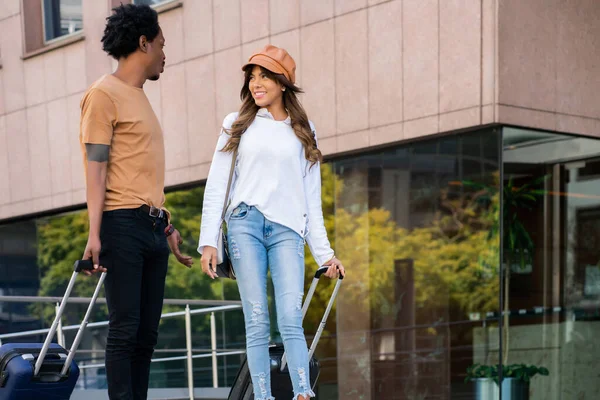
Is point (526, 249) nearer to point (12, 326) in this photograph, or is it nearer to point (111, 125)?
point (111, 125)

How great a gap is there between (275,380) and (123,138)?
1.48m

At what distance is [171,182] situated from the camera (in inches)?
523

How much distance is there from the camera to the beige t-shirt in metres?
4.62

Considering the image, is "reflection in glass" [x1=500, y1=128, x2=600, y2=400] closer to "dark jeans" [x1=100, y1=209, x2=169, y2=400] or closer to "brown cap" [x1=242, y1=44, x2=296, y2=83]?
"brown cap" [x1=242, y1=44, x2=296, y2=83]

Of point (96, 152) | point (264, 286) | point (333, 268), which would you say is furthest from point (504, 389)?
point (96, 152)

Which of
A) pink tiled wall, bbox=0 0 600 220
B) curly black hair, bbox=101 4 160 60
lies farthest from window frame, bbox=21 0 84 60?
curly black hair, bbox=101 4 160 60

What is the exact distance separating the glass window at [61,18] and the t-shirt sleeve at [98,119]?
406 inches

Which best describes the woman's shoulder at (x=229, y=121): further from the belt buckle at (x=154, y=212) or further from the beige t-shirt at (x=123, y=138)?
the belt buckle at (x=154, y=212)

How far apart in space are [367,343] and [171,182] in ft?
12.6

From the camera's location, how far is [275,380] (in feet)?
16.5

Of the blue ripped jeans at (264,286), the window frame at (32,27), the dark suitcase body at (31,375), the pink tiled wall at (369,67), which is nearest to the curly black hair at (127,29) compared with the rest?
the blue ripped jeans at (264,286)

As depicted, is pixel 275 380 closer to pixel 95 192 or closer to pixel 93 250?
pixel 93 250

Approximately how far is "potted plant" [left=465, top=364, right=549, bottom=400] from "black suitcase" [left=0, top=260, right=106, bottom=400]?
5970mm

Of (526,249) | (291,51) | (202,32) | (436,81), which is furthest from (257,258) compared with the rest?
(202,32)
